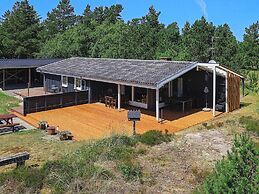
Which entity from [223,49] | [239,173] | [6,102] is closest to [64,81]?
[6,102]

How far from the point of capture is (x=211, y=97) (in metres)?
19.5

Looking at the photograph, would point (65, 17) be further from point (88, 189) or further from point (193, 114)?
point (88, 189)

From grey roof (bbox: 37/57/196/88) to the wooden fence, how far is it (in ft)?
5.12

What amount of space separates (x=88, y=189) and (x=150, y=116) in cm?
975

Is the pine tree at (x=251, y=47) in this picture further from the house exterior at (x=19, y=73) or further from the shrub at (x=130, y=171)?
the shrub at (x=130, y=171)

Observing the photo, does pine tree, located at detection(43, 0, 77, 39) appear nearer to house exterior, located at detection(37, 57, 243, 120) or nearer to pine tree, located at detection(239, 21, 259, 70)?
pine tree, located at detection(239, 21, 259, 70)

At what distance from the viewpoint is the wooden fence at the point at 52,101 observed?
18453mm

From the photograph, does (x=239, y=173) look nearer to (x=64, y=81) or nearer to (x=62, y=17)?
(x=64, y=81)

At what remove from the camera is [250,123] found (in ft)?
50.0

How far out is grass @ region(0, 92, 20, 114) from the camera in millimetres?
19934

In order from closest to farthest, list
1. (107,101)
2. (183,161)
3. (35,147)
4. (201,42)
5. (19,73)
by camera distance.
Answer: (183,161)
(35,147)
(107,101)
(201,42)
(19,73)

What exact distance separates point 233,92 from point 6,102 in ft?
52.0

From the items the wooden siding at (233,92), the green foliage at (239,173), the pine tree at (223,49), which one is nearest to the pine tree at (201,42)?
the pine tree at (223,49)

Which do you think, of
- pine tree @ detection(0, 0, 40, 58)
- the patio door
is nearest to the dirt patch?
the patio door
